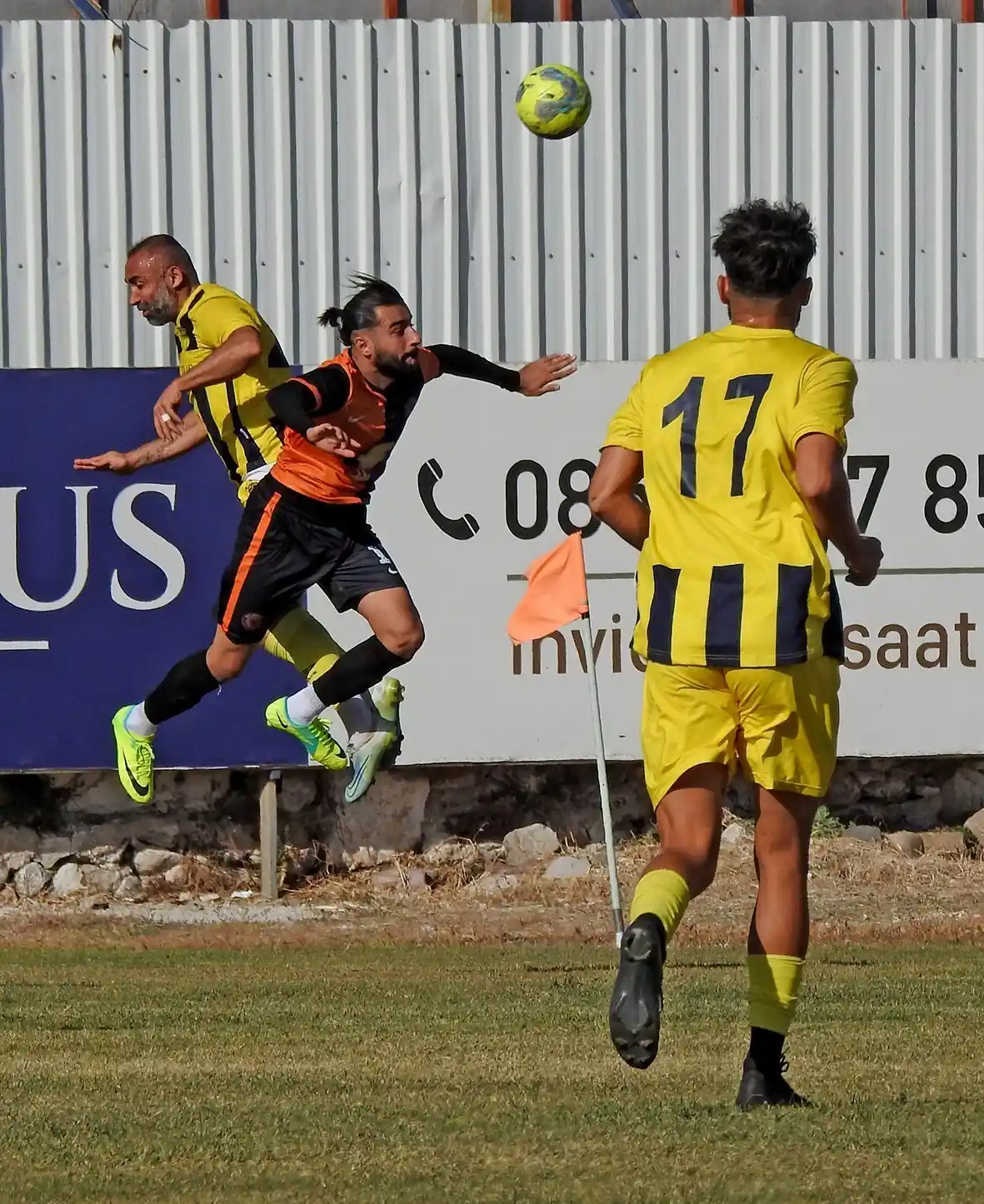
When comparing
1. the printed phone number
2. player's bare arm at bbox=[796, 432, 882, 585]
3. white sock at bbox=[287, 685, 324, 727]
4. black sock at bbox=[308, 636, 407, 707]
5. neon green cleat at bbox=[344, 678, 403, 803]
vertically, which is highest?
the printed phone number

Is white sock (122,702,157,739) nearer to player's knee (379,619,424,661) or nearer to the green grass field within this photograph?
the green grass field

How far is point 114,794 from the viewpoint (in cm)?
1351

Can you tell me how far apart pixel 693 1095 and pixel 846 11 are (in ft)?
35.0

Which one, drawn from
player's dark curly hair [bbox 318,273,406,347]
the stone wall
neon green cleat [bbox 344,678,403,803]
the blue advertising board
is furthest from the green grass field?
the stone wall

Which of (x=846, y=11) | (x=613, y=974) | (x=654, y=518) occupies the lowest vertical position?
(x=613, y=974)

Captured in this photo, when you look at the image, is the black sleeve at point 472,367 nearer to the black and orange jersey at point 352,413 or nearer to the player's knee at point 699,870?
the black and orange jersey at point 352,413

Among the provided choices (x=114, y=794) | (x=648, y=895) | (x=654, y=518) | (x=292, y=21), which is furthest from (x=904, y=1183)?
(x=292, y=21)

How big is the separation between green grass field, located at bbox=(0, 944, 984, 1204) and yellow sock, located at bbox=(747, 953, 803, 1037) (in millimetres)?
249

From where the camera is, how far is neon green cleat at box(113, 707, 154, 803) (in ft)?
33.7

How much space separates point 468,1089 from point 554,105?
651 cm

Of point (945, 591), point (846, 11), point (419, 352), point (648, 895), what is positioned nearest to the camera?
point (648, 895)

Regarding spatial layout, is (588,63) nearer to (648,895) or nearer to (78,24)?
(78,24)

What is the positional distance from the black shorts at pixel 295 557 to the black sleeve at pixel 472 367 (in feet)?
2.36

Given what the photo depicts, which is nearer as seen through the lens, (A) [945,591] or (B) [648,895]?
(B) [648,895]
